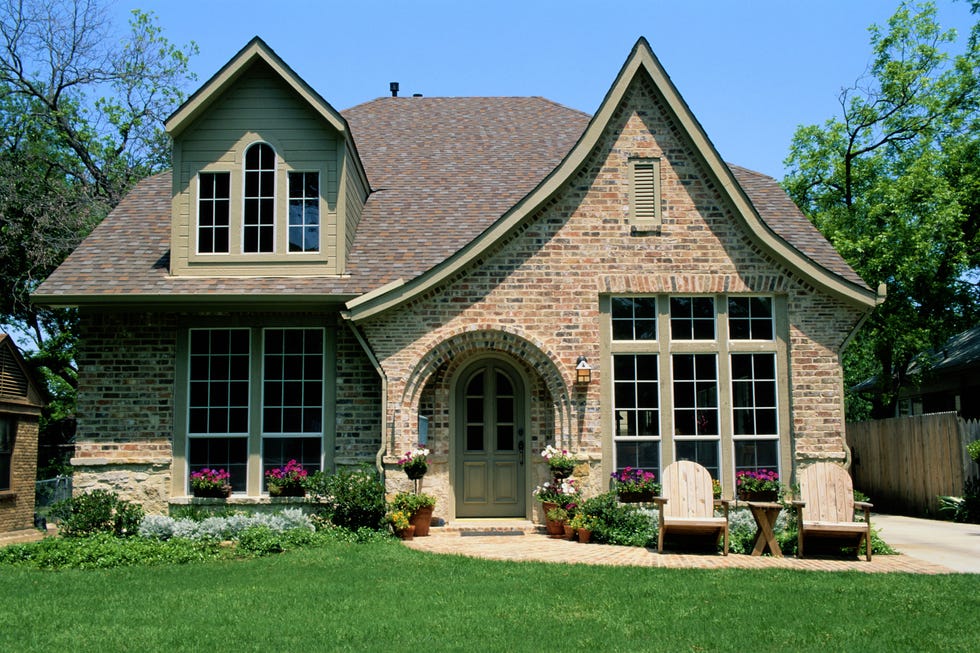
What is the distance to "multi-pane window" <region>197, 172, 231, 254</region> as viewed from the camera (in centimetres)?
1364

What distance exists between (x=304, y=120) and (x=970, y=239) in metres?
15.5

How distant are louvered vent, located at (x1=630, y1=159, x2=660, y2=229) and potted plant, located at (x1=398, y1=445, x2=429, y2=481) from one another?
181 inches

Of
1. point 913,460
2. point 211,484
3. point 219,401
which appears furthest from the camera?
point 913,460

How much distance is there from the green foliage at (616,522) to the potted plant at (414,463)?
7.36ft

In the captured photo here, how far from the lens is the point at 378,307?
1246 cm

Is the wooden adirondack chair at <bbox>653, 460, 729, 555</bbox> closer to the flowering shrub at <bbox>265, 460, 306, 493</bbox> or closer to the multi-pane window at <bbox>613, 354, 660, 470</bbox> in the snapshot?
the multi-pane window at <bbox>613, 354, 660, 470</bbox>

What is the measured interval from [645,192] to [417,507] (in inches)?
222

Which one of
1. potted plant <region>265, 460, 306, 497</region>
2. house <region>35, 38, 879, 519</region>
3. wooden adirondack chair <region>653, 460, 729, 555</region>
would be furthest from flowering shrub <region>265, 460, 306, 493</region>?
wooden adirondack chair <region>653, 460, 729, 555</region>

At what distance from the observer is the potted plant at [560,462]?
12.4 meters

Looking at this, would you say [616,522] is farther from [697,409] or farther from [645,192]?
[645,192]

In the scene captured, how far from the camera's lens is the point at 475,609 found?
7.50 m

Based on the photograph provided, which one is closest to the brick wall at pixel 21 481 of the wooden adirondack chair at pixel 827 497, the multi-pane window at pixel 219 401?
the multi-pane window at pixel 219 401

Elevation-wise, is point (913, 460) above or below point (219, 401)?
below

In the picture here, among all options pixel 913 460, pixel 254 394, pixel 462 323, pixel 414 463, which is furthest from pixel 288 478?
pixel 913 460
